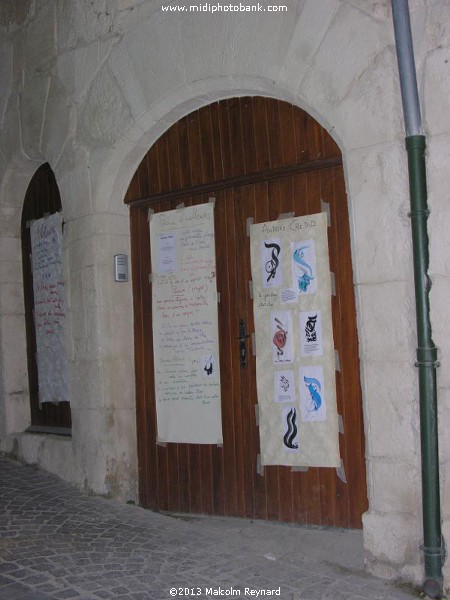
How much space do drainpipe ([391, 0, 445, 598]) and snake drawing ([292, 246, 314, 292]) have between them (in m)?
0.96

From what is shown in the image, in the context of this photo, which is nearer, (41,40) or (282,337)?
(282,337)

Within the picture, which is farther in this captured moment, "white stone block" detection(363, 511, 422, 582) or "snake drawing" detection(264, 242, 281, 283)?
"snake drawing" detection(264, 242, 281, 283)

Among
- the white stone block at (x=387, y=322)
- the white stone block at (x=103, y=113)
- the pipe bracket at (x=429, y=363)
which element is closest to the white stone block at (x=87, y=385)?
the white stone block at (x=103, y=113)

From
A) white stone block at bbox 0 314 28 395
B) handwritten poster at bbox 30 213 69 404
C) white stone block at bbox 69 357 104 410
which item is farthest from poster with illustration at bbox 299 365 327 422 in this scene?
white stone block at bbox 0 314 28 395

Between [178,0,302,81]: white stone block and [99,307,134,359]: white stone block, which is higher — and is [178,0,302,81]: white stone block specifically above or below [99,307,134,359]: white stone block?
above

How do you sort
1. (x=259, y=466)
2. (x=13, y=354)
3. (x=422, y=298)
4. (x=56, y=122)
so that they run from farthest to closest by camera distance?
(x=13, y=354)
(x=56, y=122)
(x=259, y=466)
(x=422, y=298)

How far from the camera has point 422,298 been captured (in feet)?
12.7

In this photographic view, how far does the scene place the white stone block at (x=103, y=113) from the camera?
222 inches

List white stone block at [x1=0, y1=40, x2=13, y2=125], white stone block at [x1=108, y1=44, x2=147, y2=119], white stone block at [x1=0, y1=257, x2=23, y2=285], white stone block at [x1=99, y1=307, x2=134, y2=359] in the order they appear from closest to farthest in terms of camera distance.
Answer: white stone block at [x1=108, y1=44, x2=147, y2=119], white stone block at [x1=99, y1=307, x2=134, y2=359], white stone block at [x1=0, y1=40, x2=13, y2=125], white stone block at [x1=0, y1=257, x2=23, y2=285]

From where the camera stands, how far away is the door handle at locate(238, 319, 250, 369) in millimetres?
5094

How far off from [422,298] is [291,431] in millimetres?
1435

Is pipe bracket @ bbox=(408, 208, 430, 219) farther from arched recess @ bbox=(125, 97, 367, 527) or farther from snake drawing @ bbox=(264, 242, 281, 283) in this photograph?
snake drawing @ bbox=(264, 242, 281, 283)

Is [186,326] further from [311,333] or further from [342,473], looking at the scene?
[342,473]

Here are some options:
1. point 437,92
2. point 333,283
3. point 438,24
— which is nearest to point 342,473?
point 333,283
